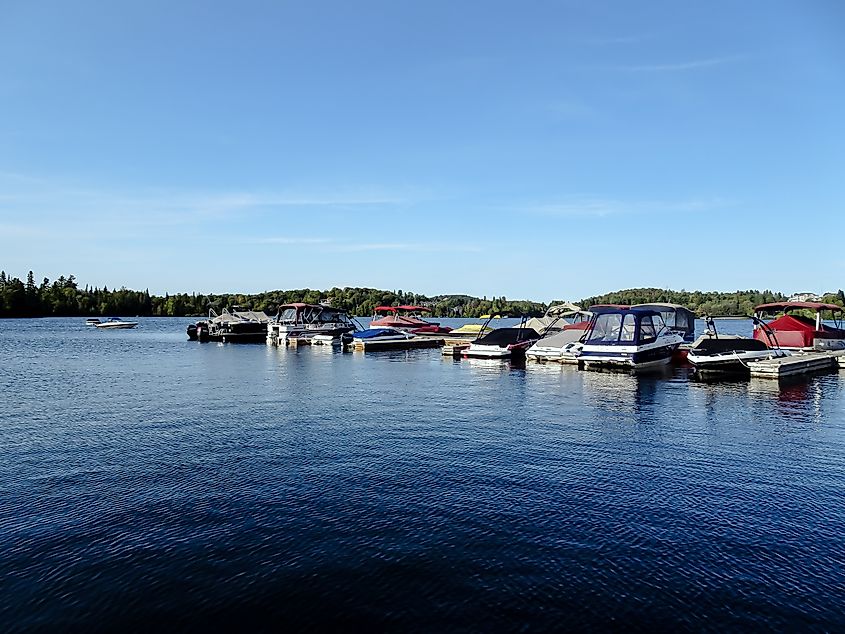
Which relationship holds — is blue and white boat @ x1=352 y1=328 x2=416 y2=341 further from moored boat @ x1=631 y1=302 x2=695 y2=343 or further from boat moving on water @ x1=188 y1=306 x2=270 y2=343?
moored boat @ x1=631 y1=302 x2=695 y2=343

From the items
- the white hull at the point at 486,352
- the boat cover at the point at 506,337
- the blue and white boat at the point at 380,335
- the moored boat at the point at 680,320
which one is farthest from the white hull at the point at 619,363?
the blue and white boat at the point at 380,335

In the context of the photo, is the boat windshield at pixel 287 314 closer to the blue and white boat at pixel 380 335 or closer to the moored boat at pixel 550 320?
the blue and white boat at pixel 380 335

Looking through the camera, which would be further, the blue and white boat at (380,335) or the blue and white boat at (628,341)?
the blue and white boat at (380,335)

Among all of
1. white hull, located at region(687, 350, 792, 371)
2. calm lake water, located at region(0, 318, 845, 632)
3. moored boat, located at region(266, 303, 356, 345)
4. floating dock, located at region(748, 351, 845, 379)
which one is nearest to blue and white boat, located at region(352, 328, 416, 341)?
moored boat, located at region(266, 303, 356, 345)

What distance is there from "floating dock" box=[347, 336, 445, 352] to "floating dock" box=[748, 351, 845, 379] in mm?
41184

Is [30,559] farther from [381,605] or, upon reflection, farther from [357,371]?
[357,371]

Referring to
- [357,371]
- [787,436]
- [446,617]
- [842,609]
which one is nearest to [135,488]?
[446,617]

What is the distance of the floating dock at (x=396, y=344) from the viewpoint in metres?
72.1

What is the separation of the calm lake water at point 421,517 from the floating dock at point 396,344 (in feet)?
136

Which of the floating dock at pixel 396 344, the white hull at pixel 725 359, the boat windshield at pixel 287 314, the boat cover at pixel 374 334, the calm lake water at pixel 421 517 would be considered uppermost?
the boat windshield at pixel 287 314

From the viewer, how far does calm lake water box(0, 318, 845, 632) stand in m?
10.1

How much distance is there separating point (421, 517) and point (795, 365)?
40.0m

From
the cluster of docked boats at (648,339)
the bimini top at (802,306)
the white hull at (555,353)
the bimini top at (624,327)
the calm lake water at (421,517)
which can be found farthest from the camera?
the bimini top at (802,306)

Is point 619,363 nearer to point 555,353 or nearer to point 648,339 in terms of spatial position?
point 648,339
